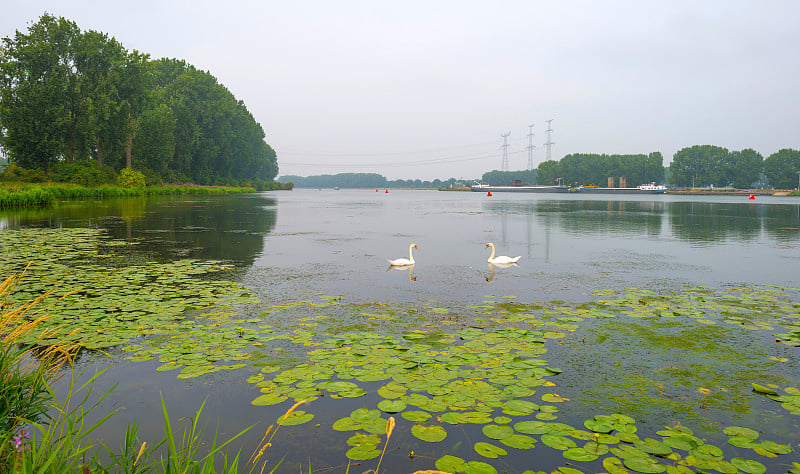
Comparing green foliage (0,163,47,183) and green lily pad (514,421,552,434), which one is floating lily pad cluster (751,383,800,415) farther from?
green foliage (0,163,47,183)

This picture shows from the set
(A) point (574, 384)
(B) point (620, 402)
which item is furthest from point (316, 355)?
(B) point (620, 402)

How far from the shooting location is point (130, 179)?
213 feet

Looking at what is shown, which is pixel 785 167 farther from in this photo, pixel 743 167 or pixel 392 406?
pixel 392 406

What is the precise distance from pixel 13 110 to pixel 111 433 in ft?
218

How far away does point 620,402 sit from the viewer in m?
5.12

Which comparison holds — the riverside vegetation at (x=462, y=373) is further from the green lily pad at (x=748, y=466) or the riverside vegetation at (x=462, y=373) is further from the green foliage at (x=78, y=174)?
the green foliage at (x=78, y=174)

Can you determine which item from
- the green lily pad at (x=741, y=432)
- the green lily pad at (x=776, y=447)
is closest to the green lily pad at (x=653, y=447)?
the green lily pad at (x=741, y=432)

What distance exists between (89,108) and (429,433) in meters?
67.0

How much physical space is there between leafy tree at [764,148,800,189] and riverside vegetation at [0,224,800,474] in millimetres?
170487

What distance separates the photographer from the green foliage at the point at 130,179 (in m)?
64.2

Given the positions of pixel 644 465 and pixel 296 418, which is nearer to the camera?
pixel 644 465

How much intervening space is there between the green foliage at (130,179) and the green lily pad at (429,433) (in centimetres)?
7083

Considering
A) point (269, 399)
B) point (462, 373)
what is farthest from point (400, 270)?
point (269, 399)

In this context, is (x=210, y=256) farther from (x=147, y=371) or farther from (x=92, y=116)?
(x=92, y=116)
